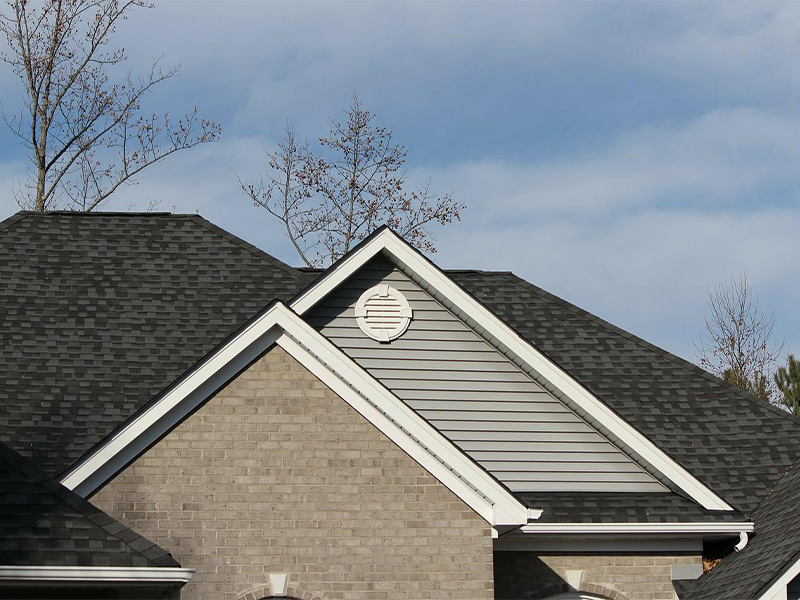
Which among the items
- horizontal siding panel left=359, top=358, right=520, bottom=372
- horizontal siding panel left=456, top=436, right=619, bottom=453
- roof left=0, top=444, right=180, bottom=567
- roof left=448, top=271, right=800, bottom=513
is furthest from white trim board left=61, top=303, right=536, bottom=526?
roof left=448, top=271, right=800, bottom=513

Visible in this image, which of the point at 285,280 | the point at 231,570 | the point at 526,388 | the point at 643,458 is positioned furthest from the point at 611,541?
the point at 285,280

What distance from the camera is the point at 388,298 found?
15180 mm

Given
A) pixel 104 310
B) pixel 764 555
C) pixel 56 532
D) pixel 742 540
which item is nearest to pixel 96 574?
pixel 56 532

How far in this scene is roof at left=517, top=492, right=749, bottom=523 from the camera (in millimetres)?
13672

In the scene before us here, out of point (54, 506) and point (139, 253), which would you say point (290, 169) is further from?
point (54, 506)

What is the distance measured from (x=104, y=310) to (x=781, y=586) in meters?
8.84

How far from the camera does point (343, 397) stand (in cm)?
1250

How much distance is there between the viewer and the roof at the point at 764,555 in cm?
1216

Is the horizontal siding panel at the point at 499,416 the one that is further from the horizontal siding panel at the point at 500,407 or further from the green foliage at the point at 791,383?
the green foliage at the point at 791,383

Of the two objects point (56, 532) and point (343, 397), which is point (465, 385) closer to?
point (343, 397)

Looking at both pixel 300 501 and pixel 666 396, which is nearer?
pixel 300 501

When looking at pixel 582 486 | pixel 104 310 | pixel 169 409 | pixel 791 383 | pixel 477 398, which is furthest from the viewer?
pixel 791 383

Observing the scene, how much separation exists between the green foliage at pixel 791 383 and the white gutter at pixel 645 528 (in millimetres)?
19087

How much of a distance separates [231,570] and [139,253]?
6.12 meters
